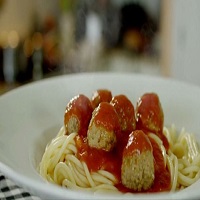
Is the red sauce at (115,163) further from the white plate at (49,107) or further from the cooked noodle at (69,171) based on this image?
the white plate at (49,107)

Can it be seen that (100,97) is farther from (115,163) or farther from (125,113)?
(115,163)

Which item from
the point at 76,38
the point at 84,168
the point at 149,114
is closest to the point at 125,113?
the point at 149,114

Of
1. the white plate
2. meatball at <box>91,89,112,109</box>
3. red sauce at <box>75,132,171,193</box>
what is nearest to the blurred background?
the white plate

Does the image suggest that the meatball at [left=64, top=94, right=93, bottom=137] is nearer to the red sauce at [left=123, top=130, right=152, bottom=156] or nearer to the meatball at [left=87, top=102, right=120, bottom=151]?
the meatball at [left=87, top=102, right=120, bottom=151]

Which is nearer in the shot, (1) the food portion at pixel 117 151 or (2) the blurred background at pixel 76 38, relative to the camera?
(1) the food portion at pixel 117 151

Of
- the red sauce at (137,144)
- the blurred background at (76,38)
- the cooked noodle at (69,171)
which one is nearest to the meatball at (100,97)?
the cooked noodle at (69,171)
